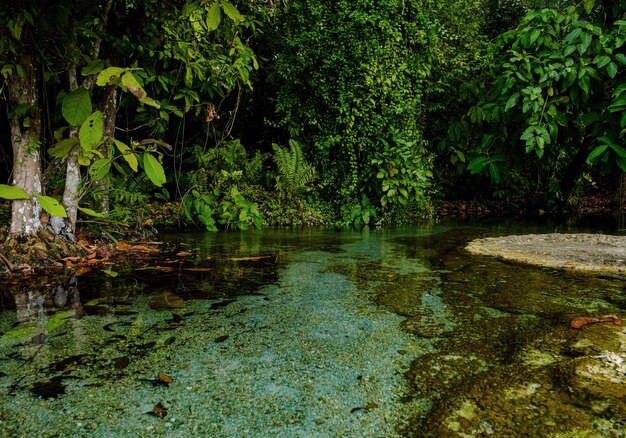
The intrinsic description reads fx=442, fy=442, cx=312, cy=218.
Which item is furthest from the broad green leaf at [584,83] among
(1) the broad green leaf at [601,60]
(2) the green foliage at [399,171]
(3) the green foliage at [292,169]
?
(3) the green foliage at [292,169]

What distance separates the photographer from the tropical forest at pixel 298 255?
44.5 inches

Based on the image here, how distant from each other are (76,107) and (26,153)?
1.70m

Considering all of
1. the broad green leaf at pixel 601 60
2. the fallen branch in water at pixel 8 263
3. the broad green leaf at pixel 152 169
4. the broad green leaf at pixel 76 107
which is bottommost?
the fallen branch in water at pixel 8 263

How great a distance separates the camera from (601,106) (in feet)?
14.8

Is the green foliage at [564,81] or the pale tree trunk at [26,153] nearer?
the pale tree trunk at [26,153]

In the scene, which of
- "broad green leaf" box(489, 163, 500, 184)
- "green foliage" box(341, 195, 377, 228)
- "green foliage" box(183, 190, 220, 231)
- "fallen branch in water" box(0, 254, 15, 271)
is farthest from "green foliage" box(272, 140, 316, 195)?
"fallen branch in water" box(0, 254, 15, 271)

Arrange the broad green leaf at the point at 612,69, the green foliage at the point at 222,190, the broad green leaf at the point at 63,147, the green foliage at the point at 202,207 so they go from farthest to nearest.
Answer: the green foliage at the point at 222,190 → the green foliage at the point at 202,207 → the broad green leaf at the point at 612,69 → the broad green leaf at the point at 63,147

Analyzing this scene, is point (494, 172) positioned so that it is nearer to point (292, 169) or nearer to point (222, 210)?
point (292, 169)

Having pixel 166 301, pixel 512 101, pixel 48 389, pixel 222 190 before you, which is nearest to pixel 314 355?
pixel 48 389

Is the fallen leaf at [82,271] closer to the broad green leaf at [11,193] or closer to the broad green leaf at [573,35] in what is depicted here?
the broad green leaf at [11,193]

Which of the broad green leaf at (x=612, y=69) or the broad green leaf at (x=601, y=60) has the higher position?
the broad green leaf at (x=601, y=60)

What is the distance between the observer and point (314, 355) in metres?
1.42

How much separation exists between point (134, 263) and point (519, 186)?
27.6 ft

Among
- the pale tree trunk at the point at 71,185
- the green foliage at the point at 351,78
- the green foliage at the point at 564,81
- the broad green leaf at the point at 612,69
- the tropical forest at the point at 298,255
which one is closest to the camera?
the tropical forest at the point at 298,255
